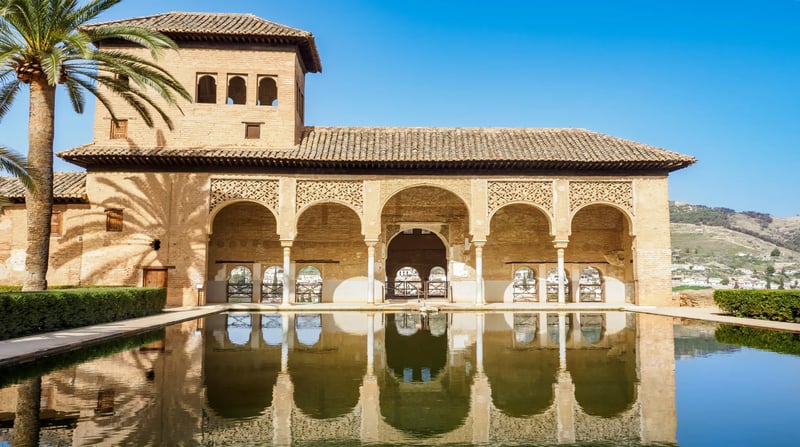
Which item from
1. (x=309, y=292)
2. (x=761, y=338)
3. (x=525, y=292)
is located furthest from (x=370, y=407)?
(x=525, y=292)

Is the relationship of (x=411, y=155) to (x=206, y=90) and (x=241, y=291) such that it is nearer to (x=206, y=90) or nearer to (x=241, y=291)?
(x=206, y=90)

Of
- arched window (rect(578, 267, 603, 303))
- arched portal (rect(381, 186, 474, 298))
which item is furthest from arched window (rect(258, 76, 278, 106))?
arched window (rect(578, 267, 603, 303))

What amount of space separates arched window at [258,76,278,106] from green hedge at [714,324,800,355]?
15276 millimetres

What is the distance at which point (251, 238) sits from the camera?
21.0 metres

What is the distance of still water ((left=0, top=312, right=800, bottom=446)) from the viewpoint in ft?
13.8

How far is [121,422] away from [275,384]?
5.97 ft

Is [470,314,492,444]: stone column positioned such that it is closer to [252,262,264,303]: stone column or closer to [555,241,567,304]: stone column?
[555,241,567,304]: stone column

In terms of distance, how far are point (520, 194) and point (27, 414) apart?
52.2ft

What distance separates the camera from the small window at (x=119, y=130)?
1840 centimetres

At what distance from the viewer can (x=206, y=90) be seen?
20516 millimetres

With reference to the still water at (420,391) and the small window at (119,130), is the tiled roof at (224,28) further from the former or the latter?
the still water at (420,391)

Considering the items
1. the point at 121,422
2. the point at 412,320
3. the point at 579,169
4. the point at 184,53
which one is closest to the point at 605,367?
the point at 121,422

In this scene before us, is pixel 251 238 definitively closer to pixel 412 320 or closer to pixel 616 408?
pixel 412 320

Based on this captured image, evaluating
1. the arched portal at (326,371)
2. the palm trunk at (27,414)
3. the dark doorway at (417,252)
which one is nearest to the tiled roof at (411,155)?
the dark doorway at (417,252)
